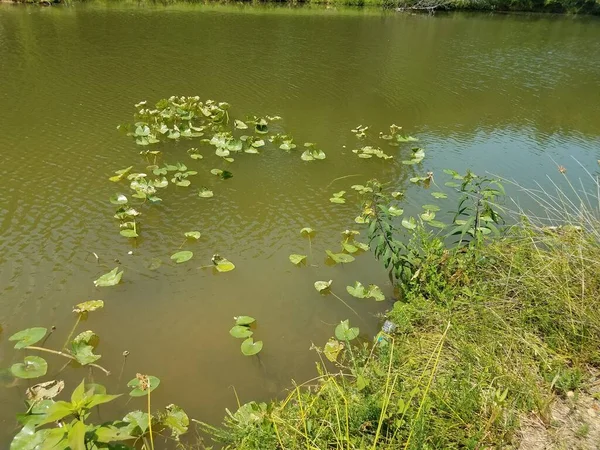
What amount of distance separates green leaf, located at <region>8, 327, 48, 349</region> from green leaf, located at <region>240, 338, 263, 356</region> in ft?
4.76

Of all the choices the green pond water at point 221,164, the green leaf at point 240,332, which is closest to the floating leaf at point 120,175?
the green pond water at point 221,164

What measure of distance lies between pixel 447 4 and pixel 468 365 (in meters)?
27.7

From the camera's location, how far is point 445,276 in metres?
3.62

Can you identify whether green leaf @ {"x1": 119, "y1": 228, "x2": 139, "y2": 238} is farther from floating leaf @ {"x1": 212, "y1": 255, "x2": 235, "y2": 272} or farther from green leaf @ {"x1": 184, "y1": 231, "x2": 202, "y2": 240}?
floating leaf @ {"x1": 212, "y1": 255, "x2": 235, "y2": 272}

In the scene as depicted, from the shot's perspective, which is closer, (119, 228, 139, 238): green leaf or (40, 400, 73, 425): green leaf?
(40, 400, 73, 425): green leaf

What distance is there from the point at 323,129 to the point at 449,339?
5.36 meters

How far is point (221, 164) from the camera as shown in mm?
6023

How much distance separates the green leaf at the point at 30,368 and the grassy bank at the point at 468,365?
1.23m

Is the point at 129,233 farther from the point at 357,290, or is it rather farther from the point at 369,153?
the point at 369,153

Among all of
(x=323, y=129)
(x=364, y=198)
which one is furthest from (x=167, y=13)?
(x=364, y=198)

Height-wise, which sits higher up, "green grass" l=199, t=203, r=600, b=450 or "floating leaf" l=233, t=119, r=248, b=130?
"floating leaf" l=233, t=119, r=248, b=130

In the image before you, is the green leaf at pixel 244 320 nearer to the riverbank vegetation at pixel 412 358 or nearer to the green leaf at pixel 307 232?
the riverbank vegetation at pixel 412 358

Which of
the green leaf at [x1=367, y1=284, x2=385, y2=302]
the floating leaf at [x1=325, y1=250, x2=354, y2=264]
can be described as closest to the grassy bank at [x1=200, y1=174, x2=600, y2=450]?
the green leaf at [x1=367, y1=284, x2=385, y2=302]

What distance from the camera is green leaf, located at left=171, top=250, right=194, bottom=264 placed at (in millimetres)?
4082
